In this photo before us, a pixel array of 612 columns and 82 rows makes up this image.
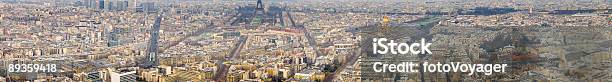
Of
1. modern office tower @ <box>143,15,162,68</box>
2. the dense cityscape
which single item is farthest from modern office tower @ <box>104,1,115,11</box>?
modern office tower @ <box>143,15,162,68</box>

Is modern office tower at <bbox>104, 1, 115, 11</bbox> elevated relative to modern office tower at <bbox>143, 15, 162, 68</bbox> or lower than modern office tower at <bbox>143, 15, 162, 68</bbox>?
elevated

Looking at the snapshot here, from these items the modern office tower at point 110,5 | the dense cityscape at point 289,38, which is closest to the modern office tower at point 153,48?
the dense cityscape at point 289,38

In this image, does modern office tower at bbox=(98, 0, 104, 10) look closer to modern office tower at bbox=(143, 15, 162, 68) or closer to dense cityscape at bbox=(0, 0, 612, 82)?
dense cityscape at bbox=(0, 0, 612, 82)

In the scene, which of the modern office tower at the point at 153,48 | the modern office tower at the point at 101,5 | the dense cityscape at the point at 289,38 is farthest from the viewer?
the modern office tower at the point at 101,5

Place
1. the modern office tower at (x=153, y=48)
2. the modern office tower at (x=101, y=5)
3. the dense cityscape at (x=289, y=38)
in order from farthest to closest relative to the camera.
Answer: the modern office tower at (x=101, y=5)
the modern office tower at (x=153, y=48)
the dense cityscape at (x=289, y=38)

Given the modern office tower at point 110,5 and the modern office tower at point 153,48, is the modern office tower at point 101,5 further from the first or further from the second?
the modern office tower at point 153,48

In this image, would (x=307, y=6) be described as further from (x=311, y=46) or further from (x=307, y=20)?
(x=311, y=46)

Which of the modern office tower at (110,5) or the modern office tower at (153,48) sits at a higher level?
the modern office tower at (110,5)

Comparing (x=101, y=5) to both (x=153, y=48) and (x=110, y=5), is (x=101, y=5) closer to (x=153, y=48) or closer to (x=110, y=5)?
(x=110, y=5)

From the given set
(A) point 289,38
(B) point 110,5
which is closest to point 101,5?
(B) point 110,5

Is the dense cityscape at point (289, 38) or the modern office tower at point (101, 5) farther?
the modern office tower at point (101, 5)
